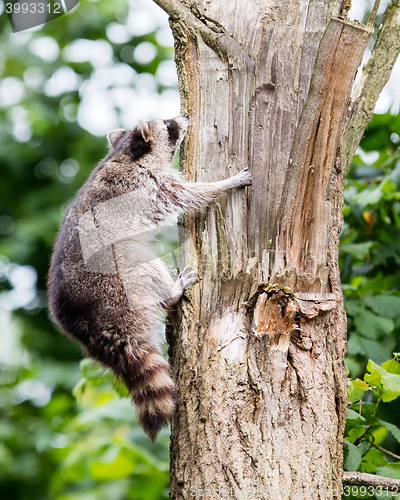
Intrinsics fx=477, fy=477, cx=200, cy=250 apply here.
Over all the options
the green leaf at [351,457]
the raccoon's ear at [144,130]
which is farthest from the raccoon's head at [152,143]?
the green leaf at [351,457]

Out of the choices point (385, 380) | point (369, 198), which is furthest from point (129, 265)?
point (369, 198)

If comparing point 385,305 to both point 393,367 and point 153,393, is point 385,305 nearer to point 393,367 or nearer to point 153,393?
point 393,367

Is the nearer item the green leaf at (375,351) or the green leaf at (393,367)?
the green leaf at (393,367)

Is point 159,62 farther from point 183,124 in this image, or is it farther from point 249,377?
point 249,377

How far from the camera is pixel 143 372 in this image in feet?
7.63

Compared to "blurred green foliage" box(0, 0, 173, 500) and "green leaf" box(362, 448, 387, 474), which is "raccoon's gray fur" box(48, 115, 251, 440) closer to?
"green leaf" box(362, 448, 387, 474)

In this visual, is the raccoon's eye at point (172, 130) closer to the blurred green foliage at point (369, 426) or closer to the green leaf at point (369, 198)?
the green leaf at point (369, 198)

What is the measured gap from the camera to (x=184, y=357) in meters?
2.14

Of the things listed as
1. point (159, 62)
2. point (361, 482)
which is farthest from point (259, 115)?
point (159, 62)

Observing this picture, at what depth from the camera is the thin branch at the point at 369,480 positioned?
1.96 meters

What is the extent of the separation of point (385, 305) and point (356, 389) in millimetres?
905

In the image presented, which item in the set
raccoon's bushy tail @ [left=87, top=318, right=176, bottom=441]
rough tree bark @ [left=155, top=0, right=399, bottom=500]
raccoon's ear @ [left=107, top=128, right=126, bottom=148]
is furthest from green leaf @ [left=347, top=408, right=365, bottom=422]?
raccoon's ear @ [left=107, top=128, right=126, bottom=148]

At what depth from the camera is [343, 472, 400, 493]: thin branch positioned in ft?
6.44

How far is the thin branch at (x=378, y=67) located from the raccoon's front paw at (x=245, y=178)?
2.87 feet
